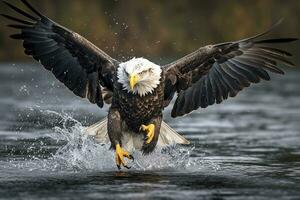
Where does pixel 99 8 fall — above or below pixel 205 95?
above

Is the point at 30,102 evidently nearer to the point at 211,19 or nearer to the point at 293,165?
the point at 293,165

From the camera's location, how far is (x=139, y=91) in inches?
350

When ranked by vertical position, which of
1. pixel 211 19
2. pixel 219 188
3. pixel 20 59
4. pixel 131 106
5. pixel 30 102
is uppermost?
pixel 211 19

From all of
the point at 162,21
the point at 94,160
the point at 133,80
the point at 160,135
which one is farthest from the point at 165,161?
the point at 162,21

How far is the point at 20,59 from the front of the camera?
1537 inches

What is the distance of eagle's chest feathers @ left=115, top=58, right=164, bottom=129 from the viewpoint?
8.72 metres

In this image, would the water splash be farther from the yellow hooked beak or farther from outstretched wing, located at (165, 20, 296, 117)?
the yellow hooked beak

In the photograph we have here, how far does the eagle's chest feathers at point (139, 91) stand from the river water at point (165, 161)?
49cm

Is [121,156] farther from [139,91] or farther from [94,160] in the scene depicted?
[139,91]

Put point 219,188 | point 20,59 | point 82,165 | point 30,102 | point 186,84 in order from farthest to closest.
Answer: point 20,59 < point 30,102 < point 186,84 < point 82,165 < point 219,188

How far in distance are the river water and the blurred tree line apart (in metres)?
24.3

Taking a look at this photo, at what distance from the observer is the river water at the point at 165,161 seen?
741 centimetres

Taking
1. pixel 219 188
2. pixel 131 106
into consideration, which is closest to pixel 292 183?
pixel 219 188

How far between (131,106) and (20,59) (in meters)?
30.6
